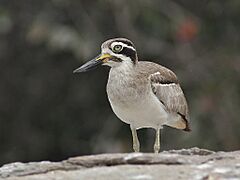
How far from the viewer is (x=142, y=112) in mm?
9250

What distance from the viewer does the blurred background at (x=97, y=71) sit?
1370 centimetres

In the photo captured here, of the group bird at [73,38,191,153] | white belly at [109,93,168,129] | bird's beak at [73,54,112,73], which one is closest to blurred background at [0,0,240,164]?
bird at [73,38,191,153]

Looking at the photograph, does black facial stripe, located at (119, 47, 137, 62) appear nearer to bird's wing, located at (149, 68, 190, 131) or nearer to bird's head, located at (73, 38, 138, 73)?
bird's head, located at (73, 38, 138, 73)

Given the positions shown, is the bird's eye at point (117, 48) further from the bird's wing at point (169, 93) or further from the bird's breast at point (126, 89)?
the bird's wing at point (169, 93)

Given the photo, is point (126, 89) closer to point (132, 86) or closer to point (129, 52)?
point (132, 86)

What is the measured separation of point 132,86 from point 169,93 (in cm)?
71

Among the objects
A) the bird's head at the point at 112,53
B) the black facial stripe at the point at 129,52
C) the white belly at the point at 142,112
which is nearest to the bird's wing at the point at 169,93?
the white belly at the point at 142,112

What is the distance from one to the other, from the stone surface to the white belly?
59.7 inches

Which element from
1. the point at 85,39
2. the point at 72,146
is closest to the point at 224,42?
the point at 85,39

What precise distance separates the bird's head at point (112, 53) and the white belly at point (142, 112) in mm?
398

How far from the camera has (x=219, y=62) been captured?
14.3 meters

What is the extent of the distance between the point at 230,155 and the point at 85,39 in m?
6.15

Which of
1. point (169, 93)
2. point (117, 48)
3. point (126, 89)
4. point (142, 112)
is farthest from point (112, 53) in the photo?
point (169, 93)

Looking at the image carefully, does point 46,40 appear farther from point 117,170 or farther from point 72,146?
point 117,170
